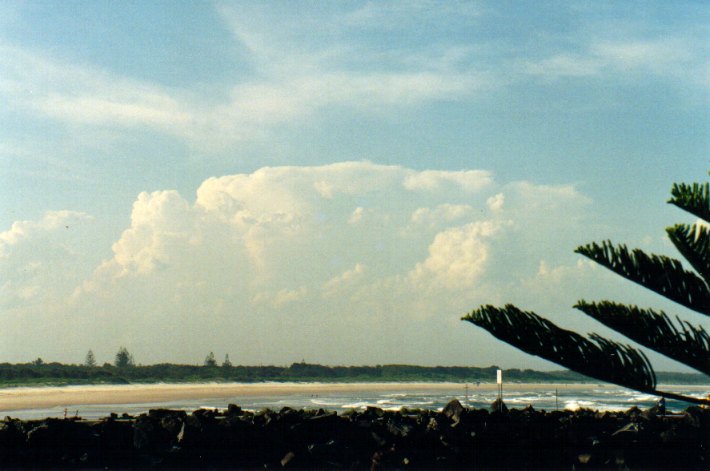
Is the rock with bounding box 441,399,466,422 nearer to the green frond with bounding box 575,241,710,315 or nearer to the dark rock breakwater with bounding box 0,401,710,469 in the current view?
the dark rock breakwater with bounding box 0,401,710,469

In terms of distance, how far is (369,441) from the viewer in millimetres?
7805

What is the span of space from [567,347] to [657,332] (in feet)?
1.80

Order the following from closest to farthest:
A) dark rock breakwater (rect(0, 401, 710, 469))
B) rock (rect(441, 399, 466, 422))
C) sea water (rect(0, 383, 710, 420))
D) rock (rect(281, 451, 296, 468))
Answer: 1. dark rock breakwater (rect(0, 401, 710, 469))
2. rock (rect(281, 451, 296, 468))
3. rock (rect(441, 399, 466, 422))
4. sea water (rect(0, 383, 710, 420))

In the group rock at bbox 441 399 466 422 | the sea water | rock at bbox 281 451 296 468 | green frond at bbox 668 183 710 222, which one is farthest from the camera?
the sea water

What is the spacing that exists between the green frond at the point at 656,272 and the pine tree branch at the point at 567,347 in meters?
0.43

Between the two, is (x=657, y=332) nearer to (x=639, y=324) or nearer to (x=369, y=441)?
(x=639, y=324)

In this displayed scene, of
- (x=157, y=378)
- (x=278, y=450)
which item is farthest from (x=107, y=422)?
(x=157, y=378)

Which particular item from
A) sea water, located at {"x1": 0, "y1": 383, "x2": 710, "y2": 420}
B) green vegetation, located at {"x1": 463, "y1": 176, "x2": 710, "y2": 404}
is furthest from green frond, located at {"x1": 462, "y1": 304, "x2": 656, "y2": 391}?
sea water, located at {"x1": 0, "y1": 383, "x2": 710, "y2": 420}

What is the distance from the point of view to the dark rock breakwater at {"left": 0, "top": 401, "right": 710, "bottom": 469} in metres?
7.55

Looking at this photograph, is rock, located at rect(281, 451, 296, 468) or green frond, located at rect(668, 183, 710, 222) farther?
rock, located at rect(281, 451, 296, 468)

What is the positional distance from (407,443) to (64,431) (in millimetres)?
3824

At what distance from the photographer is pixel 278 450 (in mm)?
7934

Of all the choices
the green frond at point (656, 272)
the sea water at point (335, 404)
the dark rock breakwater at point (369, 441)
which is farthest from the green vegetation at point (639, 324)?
the sea water at point (335, 404)

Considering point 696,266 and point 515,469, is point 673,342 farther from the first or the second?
point 515,469
